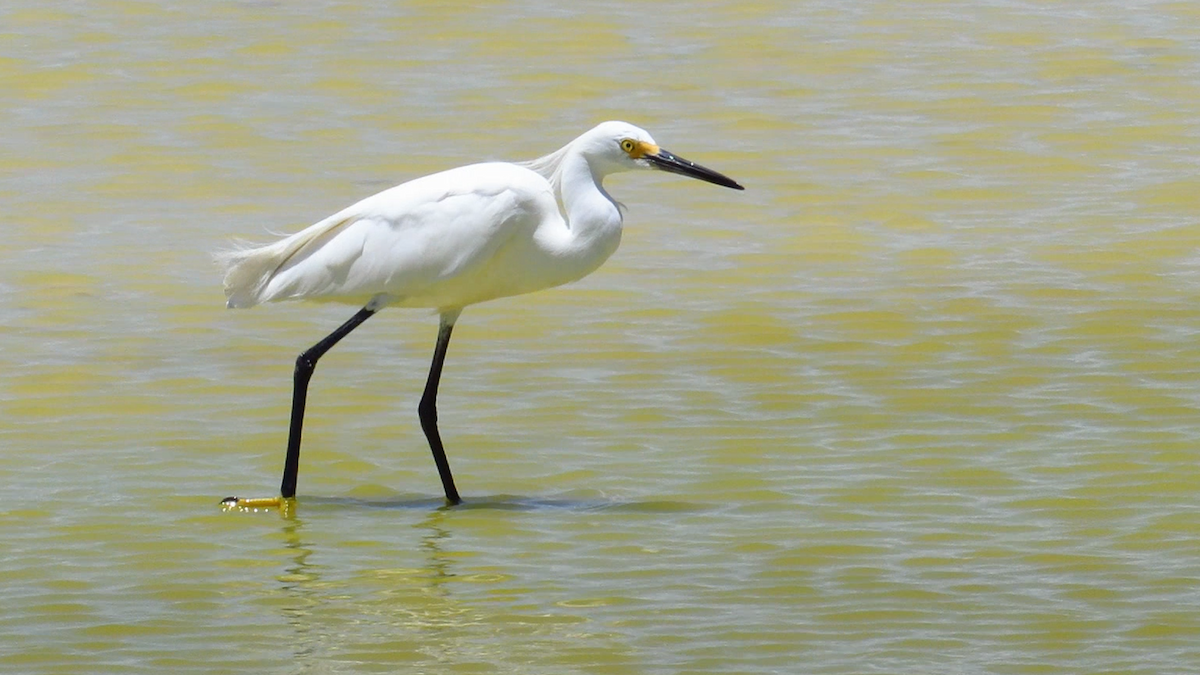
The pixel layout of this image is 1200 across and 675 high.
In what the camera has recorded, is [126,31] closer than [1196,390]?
No

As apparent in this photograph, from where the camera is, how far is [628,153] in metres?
7.79

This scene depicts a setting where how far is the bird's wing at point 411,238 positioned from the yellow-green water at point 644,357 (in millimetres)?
713

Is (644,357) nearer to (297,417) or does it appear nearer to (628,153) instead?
(628,153)

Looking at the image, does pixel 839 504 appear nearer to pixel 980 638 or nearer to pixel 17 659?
pixel 980 638

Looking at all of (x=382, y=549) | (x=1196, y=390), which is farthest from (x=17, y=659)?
(x=1196, y=390)

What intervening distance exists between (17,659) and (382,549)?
1.40 meters

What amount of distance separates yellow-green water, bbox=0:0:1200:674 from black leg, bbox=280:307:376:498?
0.46 feet

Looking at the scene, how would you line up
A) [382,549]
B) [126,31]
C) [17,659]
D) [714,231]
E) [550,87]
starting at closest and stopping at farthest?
[17,659]
[382,549]
[714,231]
[550,87]
[126,31]

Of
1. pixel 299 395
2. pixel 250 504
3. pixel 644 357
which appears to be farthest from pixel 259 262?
pixel 644 357

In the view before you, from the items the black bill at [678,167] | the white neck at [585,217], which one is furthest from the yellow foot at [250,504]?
the black bill at [678,167]

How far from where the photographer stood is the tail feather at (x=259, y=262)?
8.06 meters

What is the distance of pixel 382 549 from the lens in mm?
7223

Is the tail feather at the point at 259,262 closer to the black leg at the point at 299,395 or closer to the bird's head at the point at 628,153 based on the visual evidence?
the black leg at the point at 299,395

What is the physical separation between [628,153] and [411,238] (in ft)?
2.56
